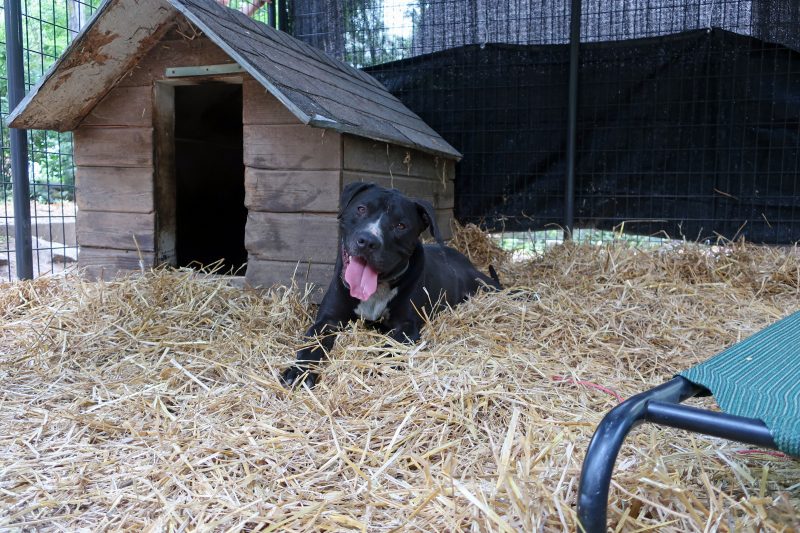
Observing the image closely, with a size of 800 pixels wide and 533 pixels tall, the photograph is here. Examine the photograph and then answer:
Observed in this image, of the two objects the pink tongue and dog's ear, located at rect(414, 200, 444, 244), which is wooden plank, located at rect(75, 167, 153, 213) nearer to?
the pink tongue

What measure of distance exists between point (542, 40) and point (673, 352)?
4.03 metres

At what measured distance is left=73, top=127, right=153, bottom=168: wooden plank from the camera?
4.05 m

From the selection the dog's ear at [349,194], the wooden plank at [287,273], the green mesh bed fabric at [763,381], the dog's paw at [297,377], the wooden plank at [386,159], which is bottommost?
the dog's paw at [297,377]

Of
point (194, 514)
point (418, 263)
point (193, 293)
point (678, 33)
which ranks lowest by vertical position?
point (194, 514)

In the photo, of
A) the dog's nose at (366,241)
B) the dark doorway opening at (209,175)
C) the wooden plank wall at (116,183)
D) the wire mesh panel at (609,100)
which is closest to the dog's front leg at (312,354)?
the dog's nose at (366,241)

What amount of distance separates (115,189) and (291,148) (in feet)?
4.67

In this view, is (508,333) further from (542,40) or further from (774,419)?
(542,40)

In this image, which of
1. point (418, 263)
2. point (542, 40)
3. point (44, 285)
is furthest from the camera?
point (542, 40)

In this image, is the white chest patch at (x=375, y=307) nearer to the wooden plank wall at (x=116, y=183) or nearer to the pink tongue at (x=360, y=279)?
the pink tongue at (x=360, y=279)

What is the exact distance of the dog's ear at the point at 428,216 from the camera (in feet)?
9.73

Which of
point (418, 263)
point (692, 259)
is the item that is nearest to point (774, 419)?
point (418, 263)

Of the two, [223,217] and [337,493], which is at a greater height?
[223,217]

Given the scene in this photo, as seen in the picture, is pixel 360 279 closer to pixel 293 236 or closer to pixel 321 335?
pixel 321 335

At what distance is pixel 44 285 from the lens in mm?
4086
